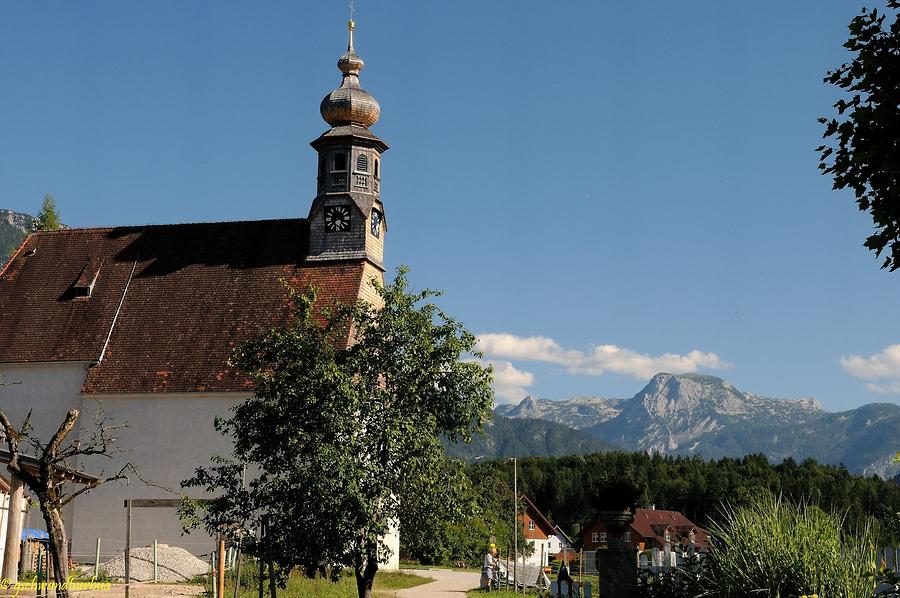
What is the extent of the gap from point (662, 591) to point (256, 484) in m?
8.41

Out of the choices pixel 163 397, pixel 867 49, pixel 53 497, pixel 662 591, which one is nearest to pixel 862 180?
pixel 867 49

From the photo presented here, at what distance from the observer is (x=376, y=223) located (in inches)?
1775

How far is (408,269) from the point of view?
24.2 m

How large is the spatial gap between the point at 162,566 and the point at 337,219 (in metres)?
16.6

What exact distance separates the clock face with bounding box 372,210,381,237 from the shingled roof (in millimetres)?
2324

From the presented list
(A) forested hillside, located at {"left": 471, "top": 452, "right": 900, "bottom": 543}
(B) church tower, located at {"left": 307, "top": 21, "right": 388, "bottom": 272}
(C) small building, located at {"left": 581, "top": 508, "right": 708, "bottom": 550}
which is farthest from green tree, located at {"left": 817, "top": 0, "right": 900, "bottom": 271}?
(A) forested hillside, located at {"left": 471, "top": 452, "right": 900, "bottom": 543}

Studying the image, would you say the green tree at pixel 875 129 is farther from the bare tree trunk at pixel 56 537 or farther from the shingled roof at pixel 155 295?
the shingled roof at pixel 155 295

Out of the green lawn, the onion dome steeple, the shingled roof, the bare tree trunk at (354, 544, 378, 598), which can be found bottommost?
the green lawn

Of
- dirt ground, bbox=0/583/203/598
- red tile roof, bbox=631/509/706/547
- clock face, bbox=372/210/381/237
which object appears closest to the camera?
dirt ground, bbox=0/583/203/598

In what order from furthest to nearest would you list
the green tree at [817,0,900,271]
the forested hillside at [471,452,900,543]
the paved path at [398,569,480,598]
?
1. the forested hillside at [471,452,900,543]
2. the paved path at [398,569,480,598]
3. the green tree at [817,0,900,271]

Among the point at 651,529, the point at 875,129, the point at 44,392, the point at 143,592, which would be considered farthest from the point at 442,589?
the point at 651,529

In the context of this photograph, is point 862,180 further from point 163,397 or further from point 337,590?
point 163,397

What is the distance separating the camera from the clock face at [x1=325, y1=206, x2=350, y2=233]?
44.1m

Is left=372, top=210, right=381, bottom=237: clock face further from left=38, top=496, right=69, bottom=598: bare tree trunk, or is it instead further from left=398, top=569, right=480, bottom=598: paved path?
left=38, top=496, right=69, bottom=598: bare tree trunk
